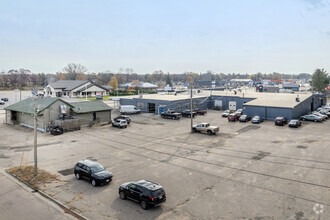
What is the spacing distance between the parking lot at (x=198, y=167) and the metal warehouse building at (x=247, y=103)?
703 cm

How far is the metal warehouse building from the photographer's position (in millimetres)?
47531

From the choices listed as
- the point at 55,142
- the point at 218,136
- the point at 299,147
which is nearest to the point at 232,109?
the point at 218,136

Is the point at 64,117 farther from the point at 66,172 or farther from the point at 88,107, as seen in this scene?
the point at 66,172

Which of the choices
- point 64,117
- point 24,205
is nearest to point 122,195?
point 24,205

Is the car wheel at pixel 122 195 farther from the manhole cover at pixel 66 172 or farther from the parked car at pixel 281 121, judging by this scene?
the parked car at pixel 281 121

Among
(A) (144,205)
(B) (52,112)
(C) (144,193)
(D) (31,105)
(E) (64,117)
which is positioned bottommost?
(A) (144,205)

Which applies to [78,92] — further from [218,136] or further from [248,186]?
[248,186]

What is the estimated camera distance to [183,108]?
193 ft

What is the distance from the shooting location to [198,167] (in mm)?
22812

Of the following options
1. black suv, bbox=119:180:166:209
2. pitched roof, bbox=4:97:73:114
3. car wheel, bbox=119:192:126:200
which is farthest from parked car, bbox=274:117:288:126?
pitched roof, bbox=4:97:73:114

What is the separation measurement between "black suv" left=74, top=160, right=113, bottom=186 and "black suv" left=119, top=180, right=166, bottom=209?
270cm

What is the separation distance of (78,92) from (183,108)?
53786 mm

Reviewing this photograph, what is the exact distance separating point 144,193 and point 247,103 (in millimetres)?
40031

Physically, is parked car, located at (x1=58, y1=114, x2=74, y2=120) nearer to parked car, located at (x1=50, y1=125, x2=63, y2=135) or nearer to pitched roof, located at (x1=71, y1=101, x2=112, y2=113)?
pitched roof, located at (x1=71, y1=101, x2=112, y2=113)
